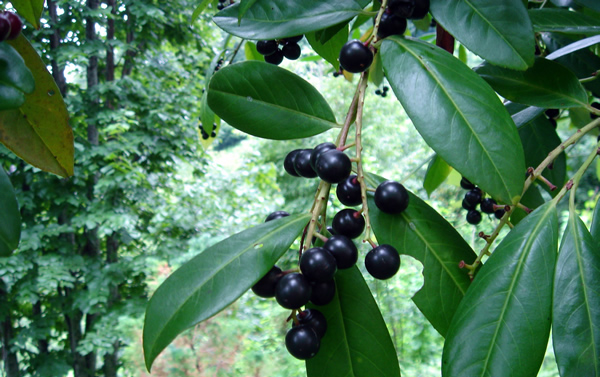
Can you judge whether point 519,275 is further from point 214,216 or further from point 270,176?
point 270,176

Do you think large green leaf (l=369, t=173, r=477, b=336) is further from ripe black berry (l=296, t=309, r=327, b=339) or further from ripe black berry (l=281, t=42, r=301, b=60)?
ripe black berry (l=281, t=42, r=301, b=60)

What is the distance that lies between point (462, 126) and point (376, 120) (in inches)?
218

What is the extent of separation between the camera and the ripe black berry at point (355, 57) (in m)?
0.45

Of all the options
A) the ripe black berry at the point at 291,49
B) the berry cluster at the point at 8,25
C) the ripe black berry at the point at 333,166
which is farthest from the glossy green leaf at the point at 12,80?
the ripe black berry at the point at 291,49

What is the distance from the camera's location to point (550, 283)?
15.5 inches

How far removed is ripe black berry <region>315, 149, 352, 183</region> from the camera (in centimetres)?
41

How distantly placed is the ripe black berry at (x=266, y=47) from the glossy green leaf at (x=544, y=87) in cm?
29

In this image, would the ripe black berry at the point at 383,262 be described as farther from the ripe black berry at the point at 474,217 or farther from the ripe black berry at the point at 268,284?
the ripe black berry at the point at 474,217

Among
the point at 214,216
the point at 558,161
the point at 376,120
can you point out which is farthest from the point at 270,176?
the point at 558,161

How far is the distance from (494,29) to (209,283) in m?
0.35

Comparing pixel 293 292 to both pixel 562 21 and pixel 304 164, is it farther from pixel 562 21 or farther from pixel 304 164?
pixel 562 21

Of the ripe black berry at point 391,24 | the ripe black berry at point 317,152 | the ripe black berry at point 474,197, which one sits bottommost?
the ripe black berry at point 474,197

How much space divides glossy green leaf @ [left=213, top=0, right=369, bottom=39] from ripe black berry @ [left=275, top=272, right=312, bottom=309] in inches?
9.7

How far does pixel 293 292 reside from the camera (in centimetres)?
38
